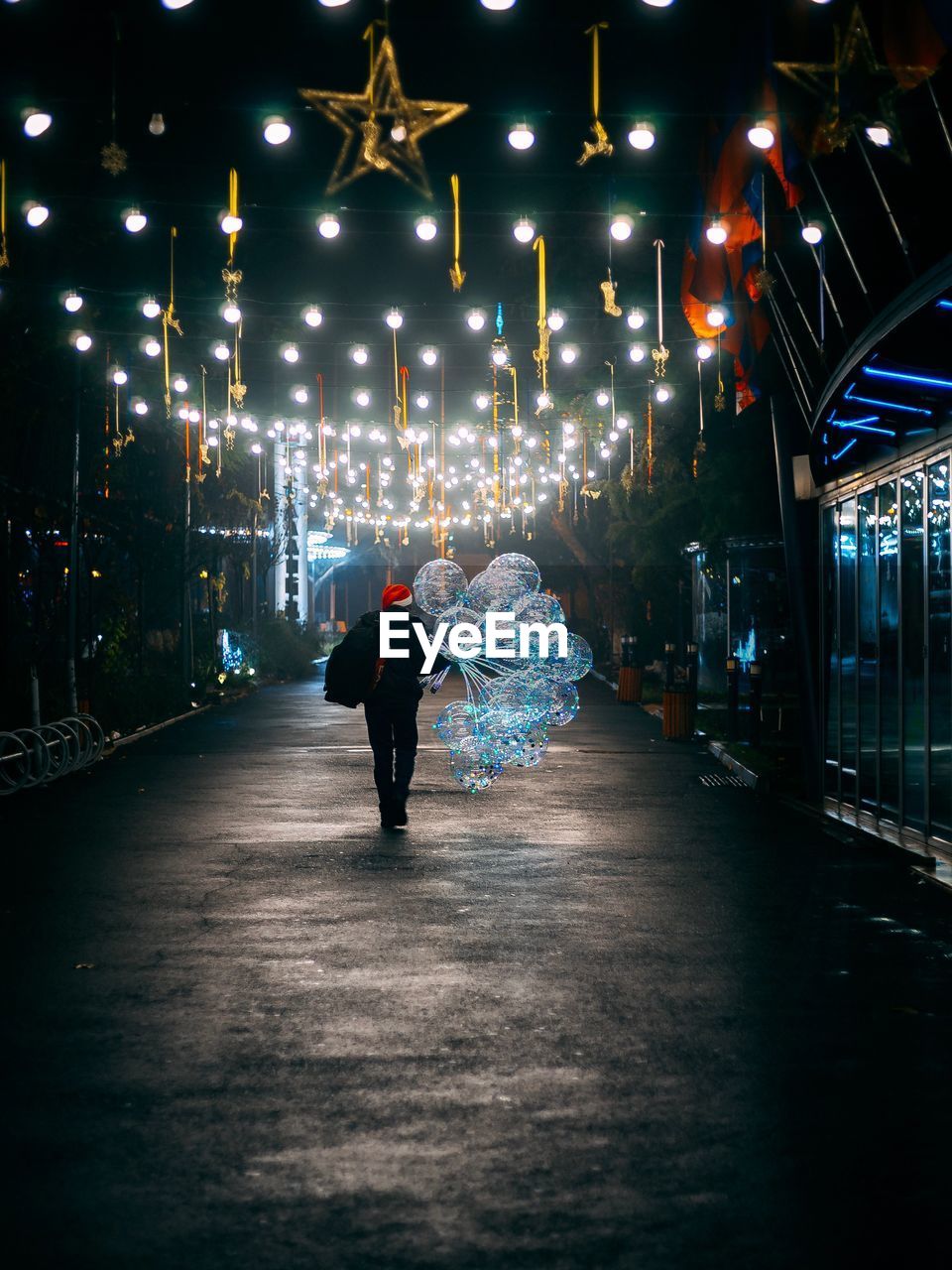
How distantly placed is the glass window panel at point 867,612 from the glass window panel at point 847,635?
0.24 m

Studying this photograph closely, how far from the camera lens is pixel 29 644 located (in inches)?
1029

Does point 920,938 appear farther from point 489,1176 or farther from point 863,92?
point 863,92

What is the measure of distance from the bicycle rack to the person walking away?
475 cm

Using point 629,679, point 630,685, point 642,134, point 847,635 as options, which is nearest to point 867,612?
point 847,635

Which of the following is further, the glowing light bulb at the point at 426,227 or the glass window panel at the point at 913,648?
the glowing light bulb at the point at 426,227

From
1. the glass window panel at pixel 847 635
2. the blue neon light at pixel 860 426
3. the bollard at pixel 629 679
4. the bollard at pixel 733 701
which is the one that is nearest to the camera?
the blue neon light at pixel 860 426

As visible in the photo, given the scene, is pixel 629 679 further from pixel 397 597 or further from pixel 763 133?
pixel 763 133

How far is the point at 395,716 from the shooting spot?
1305 cm

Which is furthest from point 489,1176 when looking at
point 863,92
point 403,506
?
point 403,506

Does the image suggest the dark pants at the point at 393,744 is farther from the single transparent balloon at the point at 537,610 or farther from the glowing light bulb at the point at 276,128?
the single transparent balloon at the point at 537,610

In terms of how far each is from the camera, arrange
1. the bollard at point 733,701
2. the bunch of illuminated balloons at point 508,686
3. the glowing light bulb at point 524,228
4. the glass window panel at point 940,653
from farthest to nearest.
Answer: the bollard at point 733,701, the bunch of illuminated balloons at point 508,686, the glowing light bulb at point 524,228, the glass window panel at point 940,653

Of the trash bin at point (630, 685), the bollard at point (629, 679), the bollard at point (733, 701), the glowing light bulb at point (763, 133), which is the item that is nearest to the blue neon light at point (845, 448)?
the glowing light bulb at point (763, 133)

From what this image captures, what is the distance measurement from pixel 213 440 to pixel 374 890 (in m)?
32.5

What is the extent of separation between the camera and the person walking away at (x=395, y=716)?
13.0 m
